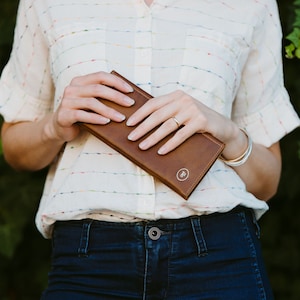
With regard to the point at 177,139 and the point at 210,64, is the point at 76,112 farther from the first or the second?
the point at 210,64

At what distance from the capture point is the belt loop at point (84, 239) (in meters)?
1.95

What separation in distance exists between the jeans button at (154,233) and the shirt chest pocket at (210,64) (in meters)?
0.34

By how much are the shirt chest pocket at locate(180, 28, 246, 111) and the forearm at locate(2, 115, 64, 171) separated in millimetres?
356

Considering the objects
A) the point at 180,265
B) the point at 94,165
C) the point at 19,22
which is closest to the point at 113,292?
the point at 180,265

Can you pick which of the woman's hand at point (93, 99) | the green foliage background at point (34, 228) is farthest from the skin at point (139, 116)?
the green foliage background at point (34, 228)

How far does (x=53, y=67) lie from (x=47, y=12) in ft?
0.45

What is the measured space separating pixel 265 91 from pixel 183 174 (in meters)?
0.47

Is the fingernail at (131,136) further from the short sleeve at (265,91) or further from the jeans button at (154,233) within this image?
the short sleeve at (265,91)

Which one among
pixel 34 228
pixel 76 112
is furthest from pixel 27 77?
pixel 34 228

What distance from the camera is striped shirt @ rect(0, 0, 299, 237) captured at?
195 cm

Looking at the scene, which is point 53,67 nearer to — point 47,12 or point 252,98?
point 47,12

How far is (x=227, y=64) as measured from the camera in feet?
6.86

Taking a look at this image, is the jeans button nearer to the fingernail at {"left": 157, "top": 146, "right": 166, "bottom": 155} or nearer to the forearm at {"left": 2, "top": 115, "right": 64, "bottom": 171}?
the fingernail at {"left": 157, "top": 146, "right": 166, "bottom": 155}

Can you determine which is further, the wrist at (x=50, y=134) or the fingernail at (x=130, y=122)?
the wrist at (x=50, y=134)
